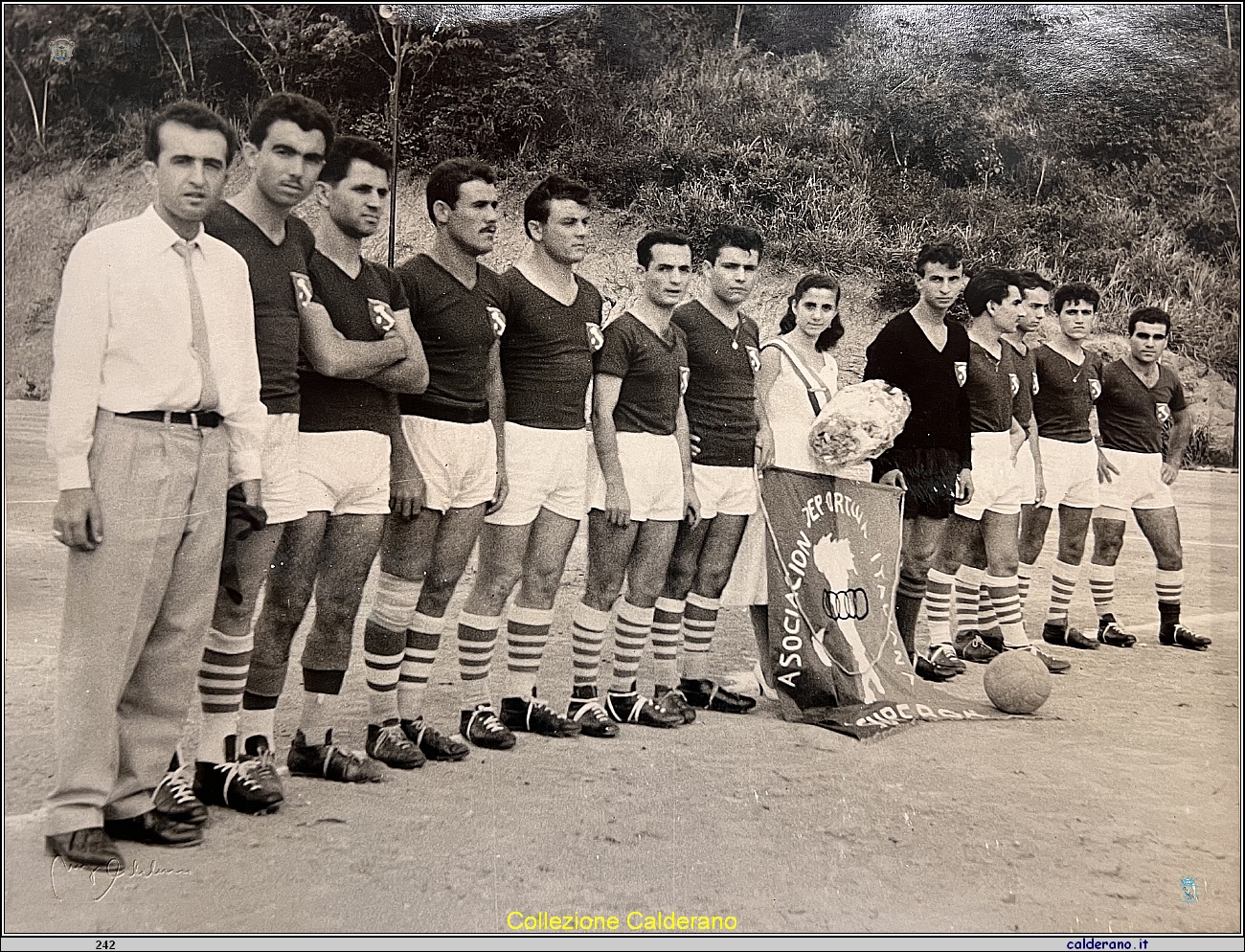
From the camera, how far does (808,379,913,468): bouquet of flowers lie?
462 cm

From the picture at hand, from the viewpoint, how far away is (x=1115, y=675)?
4.76m

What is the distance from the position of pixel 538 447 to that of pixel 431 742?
3.51 ft

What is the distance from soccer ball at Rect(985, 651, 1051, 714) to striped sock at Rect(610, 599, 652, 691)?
1.44 metres

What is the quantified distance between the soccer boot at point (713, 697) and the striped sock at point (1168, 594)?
5.71 feet

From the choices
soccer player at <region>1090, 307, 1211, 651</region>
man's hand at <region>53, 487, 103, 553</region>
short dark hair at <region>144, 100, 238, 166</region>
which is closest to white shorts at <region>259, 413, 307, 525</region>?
man's hand at <region>53, 487, 103, 553</region>

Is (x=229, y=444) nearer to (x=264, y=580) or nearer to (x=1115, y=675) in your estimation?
(x=264, y=580)

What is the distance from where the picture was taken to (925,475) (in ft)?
15.8

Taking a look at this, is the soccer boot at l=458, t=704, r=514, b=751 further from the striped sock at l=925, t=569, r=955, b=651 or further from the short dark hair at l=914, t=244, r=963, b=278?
the short dark hair at l=914, t=244, r=963, b=278

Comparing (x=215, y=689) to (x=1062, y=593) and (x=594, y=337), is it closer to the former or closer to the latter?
(x=594, y=337)

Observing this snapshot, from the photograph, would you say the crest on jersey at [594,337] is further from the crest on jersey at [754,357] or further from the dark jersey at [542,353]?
the crest on jersey at [754,357]

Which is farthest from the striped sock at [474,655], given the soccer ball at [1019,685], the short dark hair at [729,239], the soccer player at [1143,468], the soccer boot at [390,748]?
the soccer player at [1143,468]

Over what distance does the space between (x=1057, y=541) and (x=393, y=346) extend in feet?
9.56

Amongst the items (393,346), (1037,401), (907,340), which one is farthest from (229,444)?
(1037,401)

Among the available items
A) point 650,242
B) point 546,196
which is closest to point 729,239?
point 650,242
